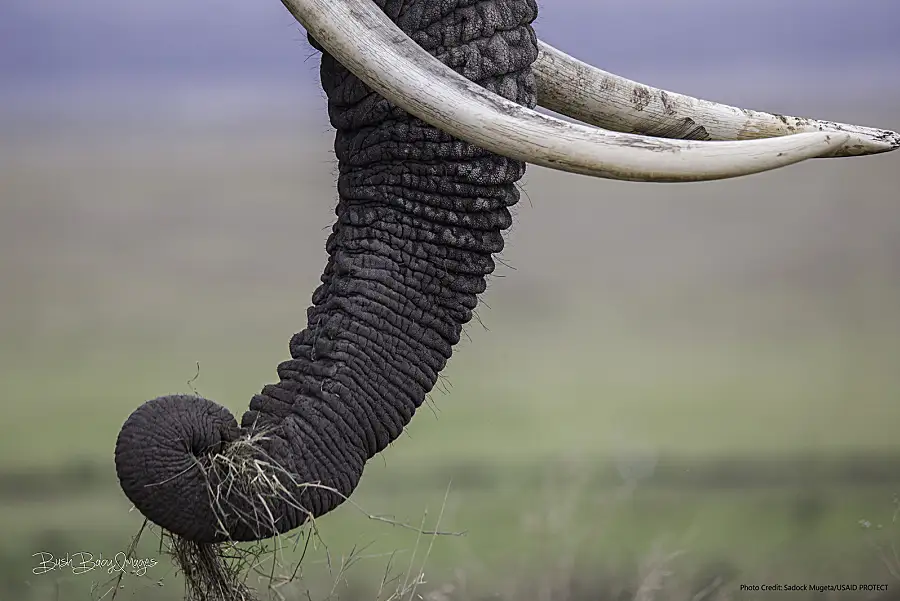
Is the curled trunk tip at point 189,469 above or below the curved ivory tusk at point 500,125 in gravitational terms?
below

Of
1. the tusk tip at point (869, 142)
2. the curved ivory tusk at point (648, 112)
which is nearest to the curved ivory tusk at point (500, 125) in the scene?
the tusk tip at point (869, 142)

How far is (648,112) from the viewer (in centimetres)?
204

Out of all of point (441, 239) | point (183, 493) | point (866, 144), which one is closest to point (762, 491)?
point (866, 144)

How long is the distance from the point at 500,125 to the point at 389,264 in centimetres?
24

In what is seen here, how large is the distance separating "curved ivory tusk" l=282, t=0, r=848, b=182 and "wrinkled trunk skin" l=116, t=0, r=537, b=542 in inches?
3.8

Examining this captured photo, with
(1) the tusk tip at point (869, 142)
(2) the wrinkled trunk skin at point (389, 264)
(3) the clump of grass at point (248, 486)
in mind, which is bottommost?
(3) the clump of grass at point (248, 486)

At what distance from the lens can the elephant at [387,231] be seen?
1.59 meters

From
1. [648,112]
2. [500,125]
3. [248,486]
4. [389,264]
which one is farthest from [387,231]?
[648,112]

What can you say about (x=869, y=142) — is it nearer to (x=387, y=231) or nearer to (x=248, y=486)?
(x=387, y=231)

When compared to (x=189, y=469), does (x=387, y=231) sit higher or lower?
higher

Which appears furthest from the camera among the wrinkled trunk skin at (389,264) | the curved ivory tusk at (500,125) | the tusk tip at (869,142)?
the tusk tip at (869,142)

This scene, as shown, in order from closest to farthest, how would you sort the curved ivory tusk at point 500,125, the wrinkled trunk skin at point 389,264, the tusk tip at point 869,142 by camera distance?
1. the curved ivory tusk at point 500,125
2. the wrinkled trunk skin at point 389,264
3. the tusk tip at point 869,142

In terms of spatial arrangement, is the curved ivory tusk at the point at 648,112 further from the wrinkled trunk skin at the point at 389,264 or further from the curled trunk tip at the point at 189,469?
the curled trunk tip at the point at 189,469

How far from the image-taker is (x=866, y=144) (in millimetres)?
1954
